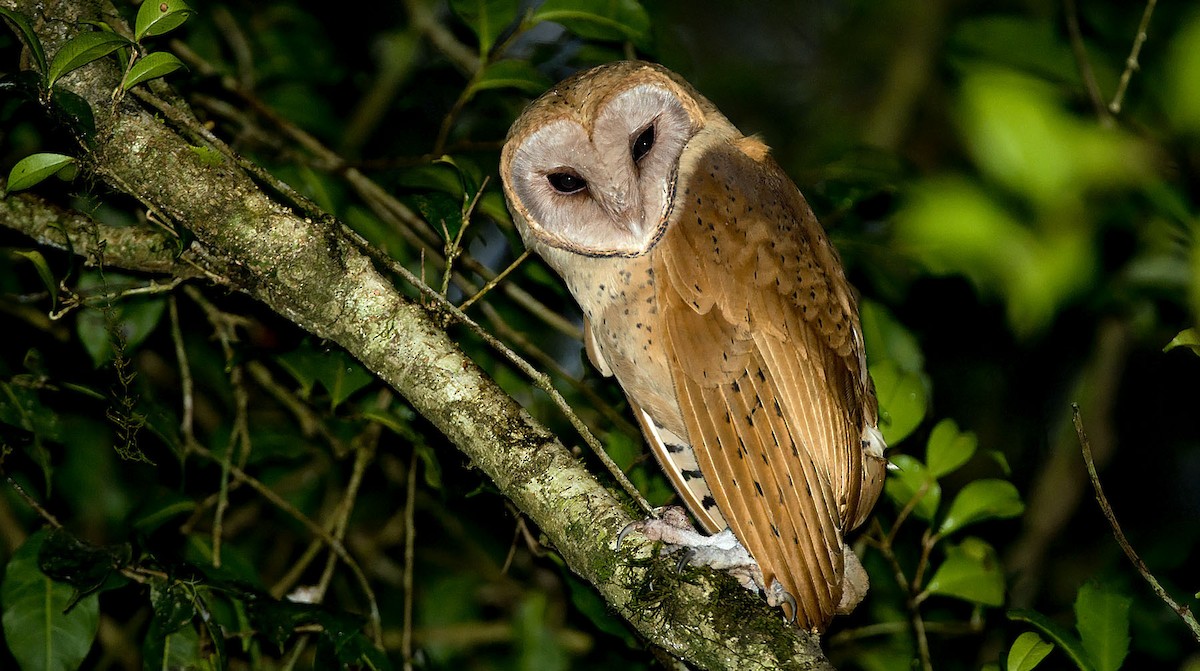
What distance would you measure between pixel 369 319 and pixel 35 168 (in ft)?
2.50

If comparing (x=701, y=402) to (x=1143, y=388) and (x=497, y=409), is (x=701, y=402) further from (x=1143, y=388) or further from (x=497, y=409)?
(x=1143, y=388)

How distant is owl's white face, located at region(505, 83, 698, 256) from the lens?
242 centimetres

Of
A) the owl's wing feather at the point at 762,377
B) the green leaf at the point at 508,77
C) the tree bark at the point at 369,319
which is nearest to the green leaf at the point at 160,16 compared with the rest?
the tree bark at the point at 369,319

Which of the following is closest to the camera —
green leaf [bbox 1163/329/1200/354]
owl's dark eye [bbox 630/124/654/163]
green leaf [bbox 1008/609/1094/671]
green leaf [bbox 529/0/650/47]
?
green leaf [bbox 1163/329/1200/354]

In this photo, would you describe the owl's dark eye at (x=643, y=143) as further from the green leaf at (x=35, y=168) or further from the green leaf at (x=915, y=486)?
the green leaf at (x=35, y=168)

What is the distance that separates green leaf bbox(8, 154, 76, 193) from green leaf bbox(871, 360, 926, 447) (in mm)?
2127

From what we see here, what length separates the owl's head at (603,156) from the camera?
2428 millimetres

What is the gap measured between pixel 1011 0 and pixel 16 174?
5.92 metres

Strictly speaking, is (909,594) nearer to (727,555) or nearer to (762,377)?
(727,555)

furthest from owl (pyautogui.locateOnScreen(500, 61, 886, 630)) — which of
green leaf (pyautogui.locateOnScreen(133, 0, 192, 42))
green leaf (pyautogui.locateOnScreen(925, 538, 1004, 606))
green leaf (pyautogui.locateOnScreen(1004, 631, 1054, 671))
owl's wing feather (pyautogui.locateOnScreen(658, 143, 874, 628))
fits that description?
green leaf (pyautogui.locateOnScreen(133, 0, 192, 42))

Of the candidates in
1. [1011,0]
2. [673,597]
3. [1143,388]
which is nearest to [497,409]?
[673,597]

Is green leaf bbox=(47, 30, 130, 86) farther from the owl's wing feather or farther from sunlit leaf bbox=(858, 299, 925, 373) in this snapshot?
sunlit leaf bbox=(858, 299, 925, 373)

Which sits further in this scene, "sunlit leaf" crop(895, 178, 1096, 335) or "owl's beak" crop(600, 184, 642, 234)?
"owl's beak" crop(600, 184, 642, 234)

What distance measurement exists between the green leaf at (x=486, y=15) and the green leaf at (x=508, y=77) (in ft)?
0.27
